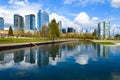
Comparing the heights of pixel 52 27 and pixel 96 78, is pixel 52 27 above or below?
above

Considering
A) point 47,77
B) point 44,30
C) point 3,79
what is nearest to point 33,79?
point 47,77

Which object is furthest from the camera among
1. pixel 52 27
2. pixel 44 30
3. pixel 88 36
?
pixel 88 36

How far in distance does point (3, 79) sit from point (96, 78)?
6.55 metres

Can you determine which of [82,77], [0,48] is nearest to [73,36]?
[0,48]

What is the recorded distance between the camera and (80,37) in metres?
188

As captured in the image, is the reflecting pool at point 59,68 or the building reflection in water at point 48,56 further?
the building reflection in water at point 48,56

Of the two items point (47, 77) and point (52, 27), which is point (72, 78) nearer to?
point (47, 77)

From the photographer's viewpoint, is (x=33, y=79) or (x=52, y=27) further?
(x=52, y=27)

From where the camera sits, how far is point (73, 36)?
613 feet

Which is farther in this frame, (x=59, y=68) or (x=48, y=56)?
(x=48, y=56)

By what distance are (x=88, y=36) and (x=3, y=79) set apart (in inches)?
6870

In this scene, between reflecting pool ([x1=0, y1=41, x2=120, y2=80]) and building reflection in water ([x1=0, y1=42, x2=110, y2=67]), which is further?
building reflection in water ([x1=0, y1=42, x2=110, y2=67])

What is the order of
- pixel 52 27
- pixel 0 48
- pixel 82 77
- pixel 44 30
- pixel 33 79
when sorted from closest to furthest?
1. pixel 33 79
2. pixel 82 77
3. pixel 0 48
4. pixel 52 27
5. pixel 44 30

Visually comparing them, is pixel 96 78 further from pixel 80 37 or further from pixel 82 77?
pixel 80 37
